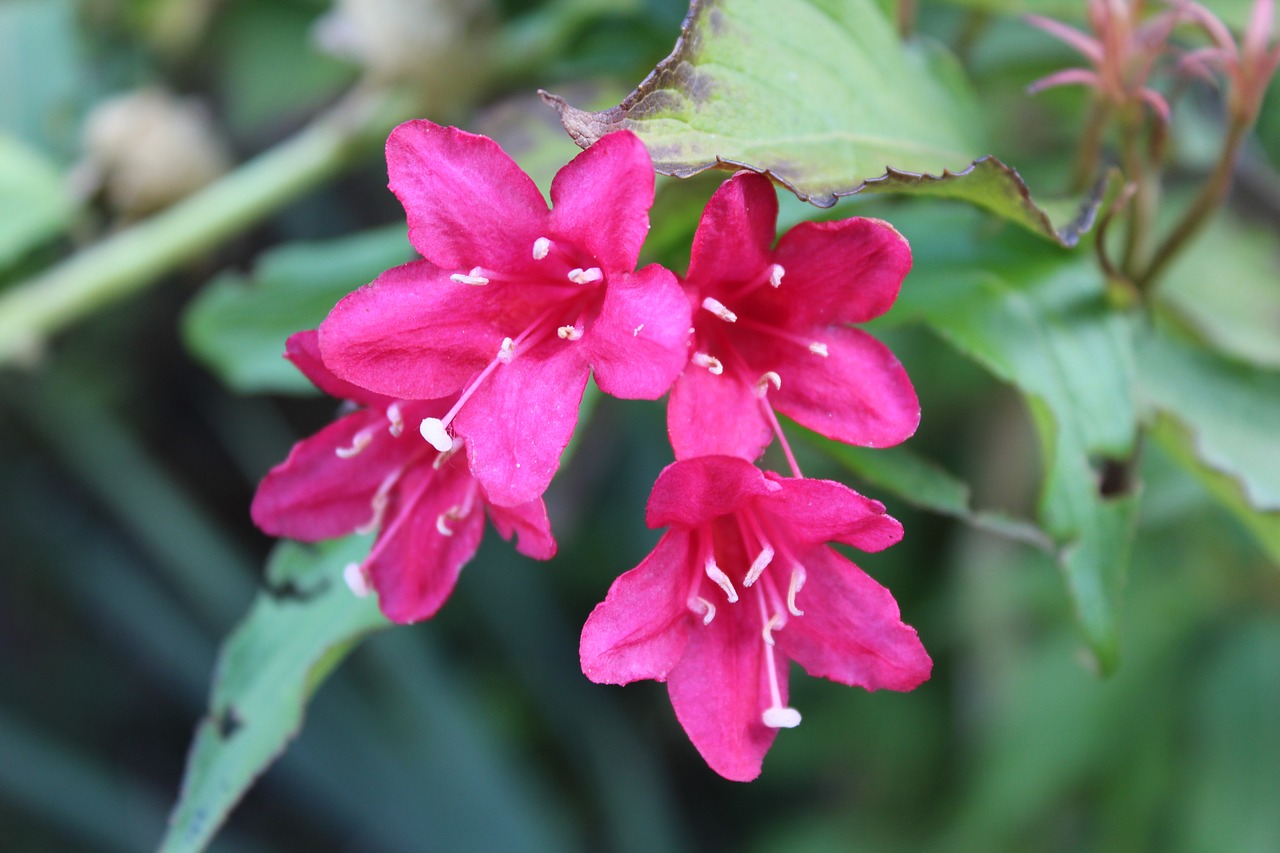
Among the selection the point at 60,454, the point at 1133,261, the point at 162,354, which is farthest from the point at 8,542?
the point at 1133,261

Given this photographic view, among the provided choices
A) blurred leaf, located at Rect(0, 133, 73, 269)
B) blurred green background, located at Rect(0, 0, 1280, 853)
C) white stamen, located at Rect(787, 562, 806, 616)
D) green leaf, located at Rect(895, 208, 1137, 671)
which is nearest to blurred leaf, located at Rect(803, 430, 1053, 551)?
green leaf, located at Rect(895, 208, 1137, 671)

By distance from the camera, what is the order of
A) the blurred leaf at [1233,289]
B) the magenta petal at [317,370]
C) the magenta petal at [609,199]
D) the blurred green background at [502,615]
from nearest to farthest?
1. the magenta petal at [609,199]
2. the magenta petal at [317,370]
3. the blurred leaf at [1233,289]
4. the blurred green background at [502,615]

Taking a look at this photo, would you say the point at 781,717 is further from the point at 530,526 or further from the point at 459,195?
the point at 459,195

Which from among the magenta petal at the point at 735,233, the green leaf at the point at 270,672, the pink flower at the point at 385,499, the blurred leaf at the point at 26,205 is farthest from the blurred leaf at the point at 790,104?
the blurred leaf at the point at 26,205

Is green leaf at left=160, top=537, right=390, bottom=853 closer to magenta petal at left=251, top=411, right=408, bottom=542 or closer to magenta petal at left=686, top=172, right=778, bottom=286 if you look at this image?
magenta petal at left=251, top=411, right=408, bottom=542

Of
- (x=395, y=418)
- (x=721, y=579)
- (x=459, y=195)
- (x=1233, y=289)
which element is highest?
(x=459, y=195)

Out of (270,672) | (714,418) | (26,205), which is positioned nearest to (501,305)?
(714,418)

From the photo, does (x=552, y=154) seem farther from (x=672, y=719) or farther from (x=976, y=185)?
(x=672, y=719)

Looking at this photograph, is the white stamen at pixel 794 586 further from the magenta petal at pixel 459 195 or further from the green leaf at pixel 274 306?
the green leaf at pixel 274 306
